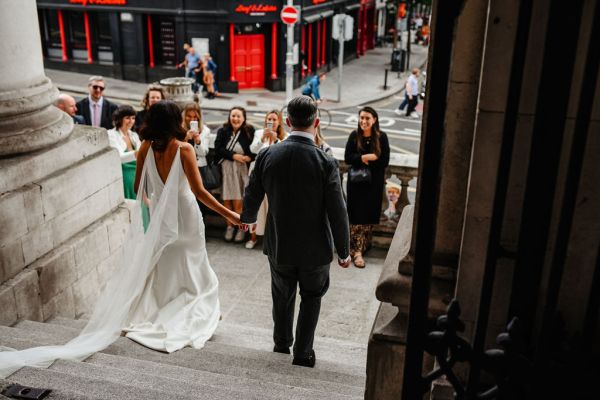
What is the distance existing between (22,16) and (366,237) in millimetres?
4250

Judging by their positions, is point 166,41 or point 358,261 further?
point 166,41

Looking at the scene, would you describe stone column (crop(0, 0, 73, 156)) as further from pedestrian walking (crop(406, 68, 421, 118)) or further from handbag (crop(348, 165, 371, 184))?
pedestrian walking (crop(406, 68, 421, 118))

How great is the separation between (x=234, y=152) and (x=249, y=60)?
55.5ft

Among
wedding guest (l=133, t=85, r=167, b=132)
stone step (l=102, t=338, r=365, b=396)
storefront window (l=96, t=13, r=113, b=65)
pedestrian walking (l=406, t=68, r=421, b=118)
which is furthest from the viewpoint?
storefront window (l=96, t=13, r=113, b=65)

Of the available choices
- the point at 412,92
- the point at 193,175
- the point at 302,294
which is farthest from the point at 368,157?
the point at 412,92

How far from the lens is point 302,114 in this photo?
4.37 m

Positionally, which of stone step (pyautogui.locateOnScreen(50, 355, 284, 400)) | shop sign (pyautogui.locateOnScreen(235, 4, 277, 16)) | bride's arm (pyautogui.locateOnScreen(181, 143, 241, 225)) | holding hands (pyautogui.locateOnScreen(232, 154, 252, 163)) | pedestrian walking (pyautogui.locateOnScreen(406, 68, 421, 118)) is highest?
shop sign (pyautogui.locateOnScreen(235, 4, 277, 16))

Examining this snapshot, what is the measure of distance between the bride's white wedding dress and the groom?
941mm

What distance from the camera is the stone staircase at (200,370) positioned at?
3.39 meters

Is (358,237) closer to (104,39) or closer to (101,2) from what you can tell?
(101,2)

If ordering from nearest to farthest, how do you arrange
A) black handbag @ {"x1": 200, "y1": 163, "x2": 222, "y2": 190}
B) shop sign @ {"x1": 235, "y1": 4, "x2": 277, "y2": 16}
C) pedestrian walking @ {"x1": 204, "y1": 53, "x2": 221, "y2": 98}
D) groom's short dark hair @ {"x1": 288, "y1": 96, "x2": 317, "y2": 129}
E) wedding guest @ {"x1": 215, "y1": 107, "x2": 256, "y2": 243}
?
groom's short dark hair @ {"x1": 288, "y1": 96, "x2": 317, "y2": 129} → wedding guest @ {"x1": 215, "y1": 107, "x2": 256, "y2": 243} → black handbag @ {"x1": 200, "y1": 163, "x2": 222, "y2": 190} → pedestrian walking @ {"x1": 204, "y1": 53, "x2": 221, "y2": 98} → shop sign @ {"x1": 235, "y1": 4, "x2": 277, "y2": 16}

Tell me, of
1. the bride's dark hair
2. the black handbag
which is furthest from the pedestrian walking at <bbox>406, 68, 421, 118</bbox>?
the bride's dark hair

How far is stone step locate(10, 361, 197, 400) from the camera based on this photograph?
3.23m

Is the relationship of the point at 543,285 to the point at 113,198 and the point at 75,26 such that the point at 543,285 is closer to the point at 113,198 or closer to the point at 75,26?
the point at 113,198
